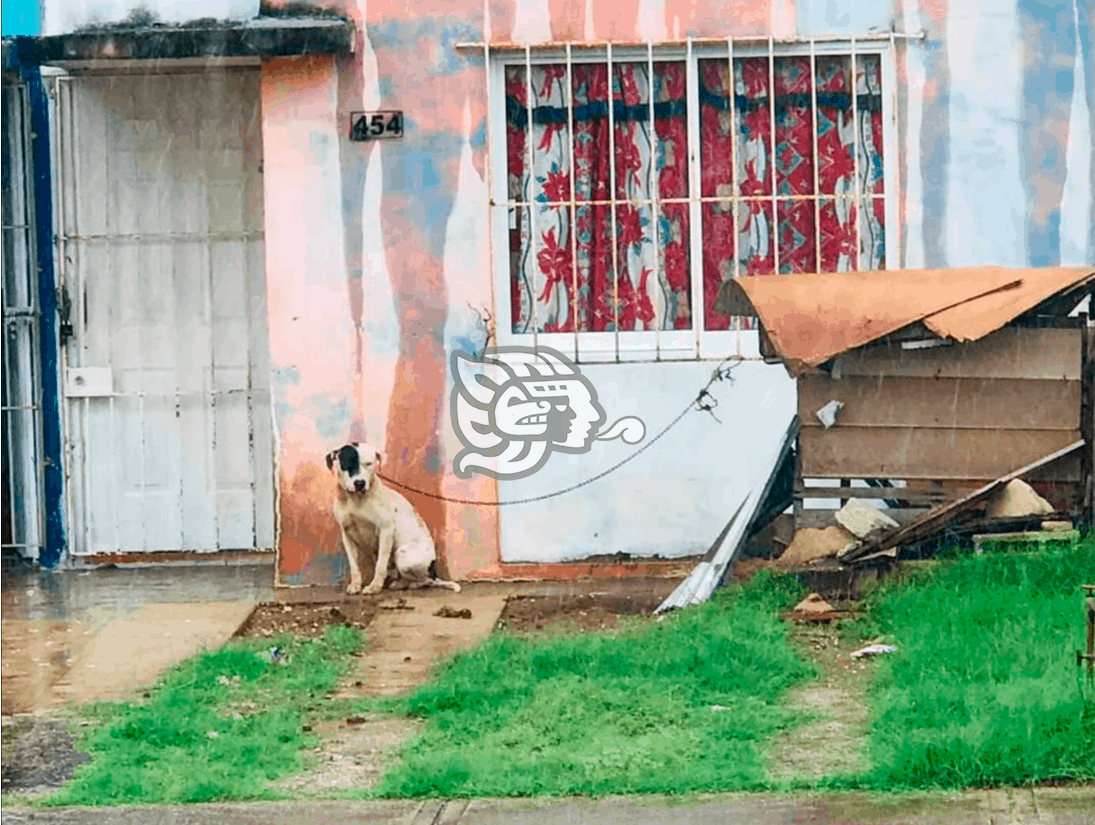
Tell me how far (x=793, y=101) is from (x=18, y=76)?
4.27m

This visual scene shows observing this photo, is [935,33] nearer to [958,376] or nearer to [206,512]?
[958,376]

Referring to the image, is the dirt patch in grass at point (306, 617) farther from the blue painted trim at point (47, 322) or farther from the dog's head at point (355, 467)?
the blue painted trim at point (47, 322)

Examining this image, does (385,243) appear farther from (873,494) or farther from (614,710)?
(614,710)

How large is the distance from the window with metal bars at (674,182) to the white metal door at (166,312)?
5.75 ft

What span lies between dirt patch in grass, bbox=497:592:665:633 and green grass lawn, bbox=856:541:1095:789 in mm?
1206

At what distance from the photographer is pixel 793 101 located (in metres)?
10.4

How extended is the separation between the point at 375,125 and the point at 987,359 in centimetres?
333

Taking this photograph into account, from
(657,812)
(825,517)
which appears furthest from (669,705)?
(825,517)

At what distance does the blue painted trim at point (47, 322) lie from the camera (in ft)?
36.9

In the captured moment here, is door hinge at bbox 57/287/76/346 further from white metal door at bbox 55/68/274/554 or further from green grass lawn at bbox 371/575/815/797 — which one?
green grass lawn at bbox 371/575/815/797

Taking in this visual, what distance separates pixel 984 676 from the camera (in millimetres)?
7160

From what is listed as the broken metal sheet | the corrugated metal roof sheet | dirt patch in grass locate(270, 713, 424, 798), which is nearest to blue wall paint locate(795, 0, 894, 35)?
the corrugated metal roof sheet

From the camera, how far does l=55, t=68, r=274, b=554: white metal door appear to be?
37.1 ft

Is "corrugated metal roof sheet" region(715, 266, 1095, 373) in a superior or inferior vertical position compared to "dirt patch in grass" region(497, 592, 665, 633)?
superior
